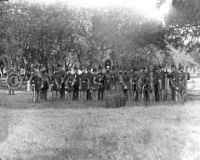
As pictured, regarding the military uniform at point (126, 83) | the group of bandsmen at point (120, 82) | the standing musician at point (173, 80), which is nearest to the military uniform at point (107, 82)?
the group of bandsmen at point (120, 82)

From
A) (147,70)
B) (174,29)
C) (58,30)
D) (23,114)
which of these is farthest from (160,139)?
(58,30)

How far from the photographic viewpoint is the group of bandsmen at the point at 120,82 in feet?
64.1

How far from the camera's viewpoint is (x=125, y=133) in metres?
10.0

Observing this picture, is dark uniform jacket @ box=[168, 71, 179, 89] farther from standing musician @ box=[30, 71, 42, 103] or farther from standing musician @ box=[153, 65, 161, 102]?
standing musician @ box=[30, 71, 42, 103]

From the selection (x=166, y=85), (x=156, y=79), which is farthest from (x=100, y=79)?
(x=166, y=85)

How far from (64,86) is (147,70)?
15.2 ft

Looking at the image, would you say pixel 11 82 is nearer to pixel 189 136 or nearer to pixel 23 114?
pixel 23 114

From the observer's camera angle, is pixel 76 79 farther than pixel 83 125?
Yes

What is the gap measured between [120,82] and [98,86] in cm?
126

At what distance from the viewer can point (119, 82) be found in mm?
20625

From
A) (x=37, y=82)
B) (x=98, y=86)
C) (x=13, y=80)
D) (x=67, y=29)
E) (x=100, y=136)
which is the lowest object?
(x=100, y=136)

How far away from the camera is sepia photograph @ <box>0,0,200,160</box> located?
28.6 feet

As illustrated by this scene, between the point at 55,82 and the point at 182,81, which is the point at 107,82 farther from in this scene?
the point at 182,81

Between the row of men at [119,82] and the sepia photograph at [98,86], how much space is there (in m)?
0.06
